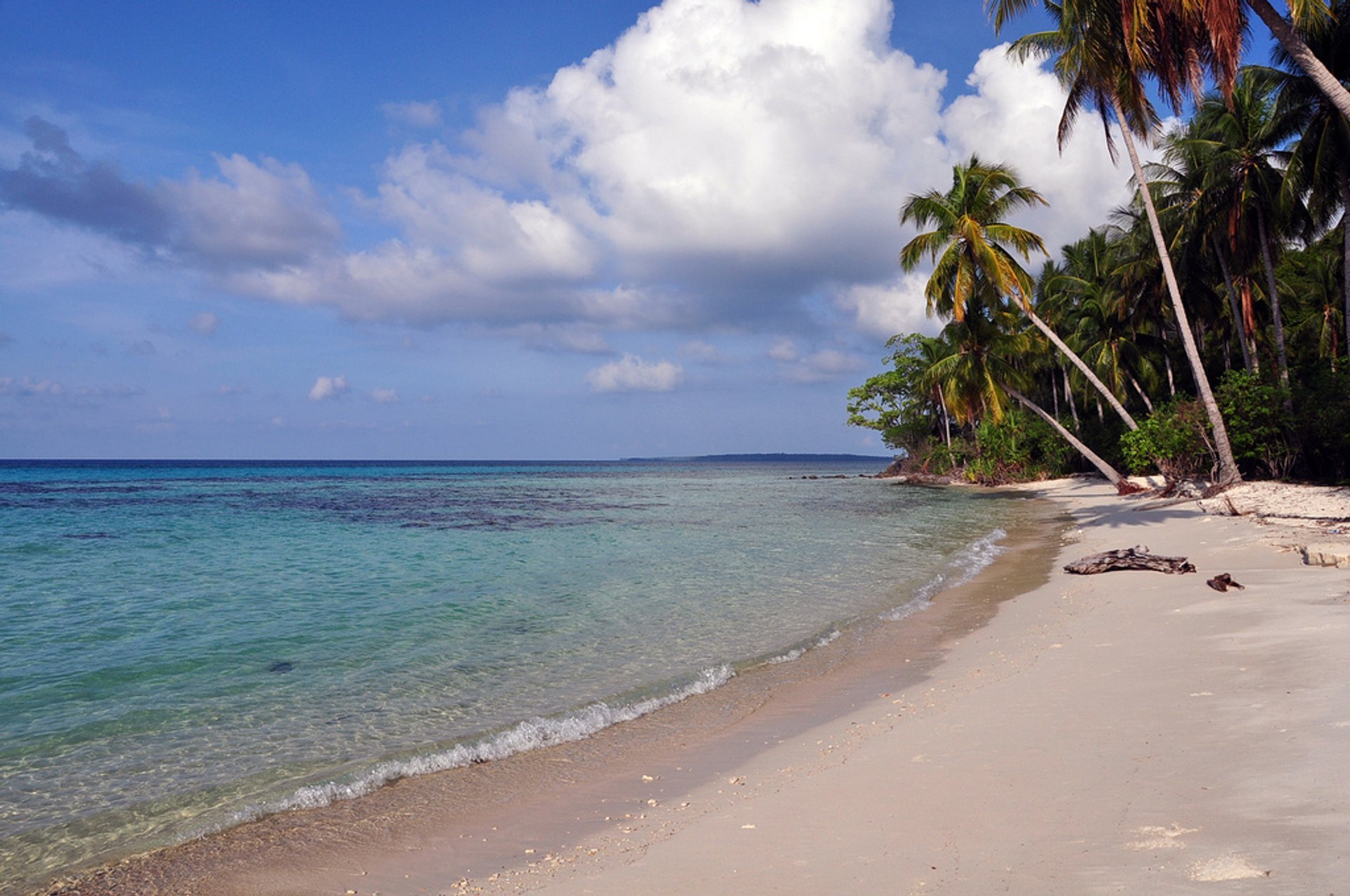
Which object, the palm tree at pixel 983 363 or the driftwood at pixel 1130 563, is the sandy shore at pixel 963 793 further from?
the palm tree at pixel 983 363

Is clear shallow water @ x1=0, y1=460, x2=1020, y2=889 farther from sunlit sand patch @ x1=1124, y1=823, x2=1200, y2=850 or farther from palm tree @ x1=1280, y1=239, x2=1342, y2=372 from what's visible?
palm tree @ x1=1280, y1=239, x2=1342, y2=372

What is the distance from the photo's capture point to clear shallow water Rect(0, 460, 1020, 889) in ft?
18.6

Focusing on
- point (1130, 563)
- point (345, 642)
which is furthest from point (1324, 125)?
point (345, 642)

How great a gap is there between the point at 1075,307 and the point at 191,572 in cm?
4270

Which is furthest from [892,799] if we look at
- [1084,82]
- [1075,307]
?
[1075,307]

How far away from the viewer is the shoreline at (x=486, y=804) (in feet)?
14.2

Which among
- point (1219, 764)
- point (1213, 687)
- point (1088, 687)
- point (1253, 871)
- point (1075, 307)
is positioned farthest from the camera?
point (1075, 307)

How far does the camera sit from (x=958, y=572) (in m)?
14.8

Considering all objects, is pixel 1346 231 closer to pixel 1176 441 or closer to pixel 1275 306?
pixel 1275 306

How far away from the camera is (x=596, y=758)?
599 cm

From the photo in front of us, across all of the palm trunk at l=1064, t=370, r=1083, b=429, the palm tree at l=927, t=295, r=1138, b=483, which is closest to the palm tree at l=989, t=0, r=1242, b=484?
the palm tree at l=927, t=295, r=1138, b=483

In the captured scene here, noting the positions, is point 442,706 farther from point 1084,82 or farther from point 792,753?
point 1084,82

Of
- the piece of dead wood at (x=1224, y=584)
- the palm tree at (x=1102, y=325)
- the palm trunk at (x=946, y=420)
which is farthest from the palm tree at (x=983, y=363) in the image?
the piece of dead wood at (x=1224, y=584)

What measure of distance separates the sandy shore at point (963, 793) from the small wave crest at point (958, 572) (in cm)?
323
